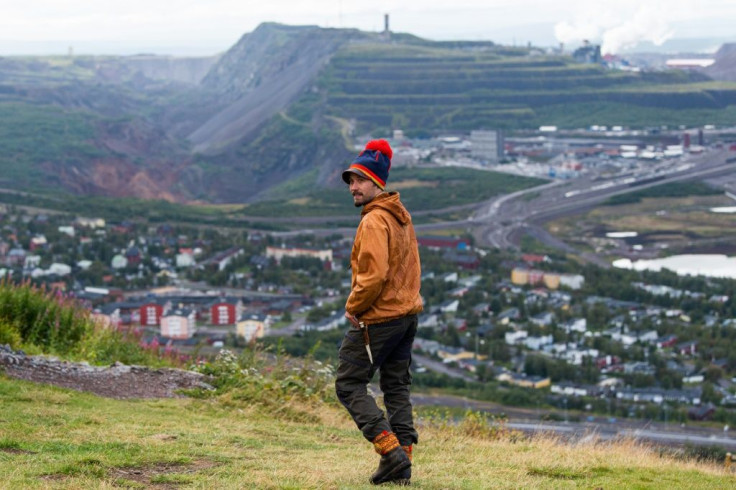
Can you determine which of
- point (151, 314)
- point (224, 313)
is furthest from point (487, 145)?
point (151, 314)

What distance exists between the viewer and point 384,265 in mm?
5707

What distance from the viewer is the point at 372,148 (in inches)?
233

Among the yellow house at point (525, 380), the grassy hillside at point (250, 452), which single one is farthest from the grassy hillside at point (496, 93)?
the grassy hillside at point (250, 452)

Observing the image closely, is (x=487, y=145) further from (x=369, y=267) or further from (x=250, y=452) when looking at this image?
(x=369, y=267)

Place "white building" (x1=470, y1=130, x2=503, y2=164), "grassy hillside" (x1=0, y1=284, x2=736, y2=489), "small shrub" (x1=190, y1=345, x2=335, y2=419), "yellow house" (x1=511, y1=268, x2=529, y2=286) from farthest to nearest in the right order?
"white building" (x1=470, y1=130, x2=503, y2=164) → "yellow house" (x1=511, y1=268, x2=529, y2=286) → "small shrub" (x1=190, y1=345, x2=335, y2=419) → "grassy hillside" (x1=0, y1=284, x2=736, y2=489)

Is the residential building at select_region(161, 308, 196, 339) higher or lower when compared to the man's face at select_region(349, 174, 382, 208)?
lower

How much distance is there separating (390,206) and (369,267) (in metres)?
0.35

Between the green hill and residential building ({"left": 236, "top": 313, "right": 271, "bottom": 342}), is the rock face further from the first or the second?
residential building ({"left": 236, "top": 313, "right": 271, "bottom": 342})

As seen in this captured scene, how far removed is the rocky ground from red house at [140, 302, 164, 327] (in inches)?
960

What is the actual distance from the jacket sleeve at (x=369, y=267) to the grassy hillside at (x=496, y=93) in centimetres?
9123

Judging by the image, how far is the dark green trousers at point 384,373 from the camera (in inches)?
229

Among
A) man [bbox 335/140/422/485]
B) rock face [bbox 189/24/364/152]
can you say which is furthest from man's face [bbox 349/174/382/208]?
rock face [bbox 189/24/364/152]

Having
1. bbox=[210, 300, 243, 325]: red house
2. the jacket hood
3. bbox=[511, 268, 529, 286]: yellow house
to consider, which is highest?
the jacket hood

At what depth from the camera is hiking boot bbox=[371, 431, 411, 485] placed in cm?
577
